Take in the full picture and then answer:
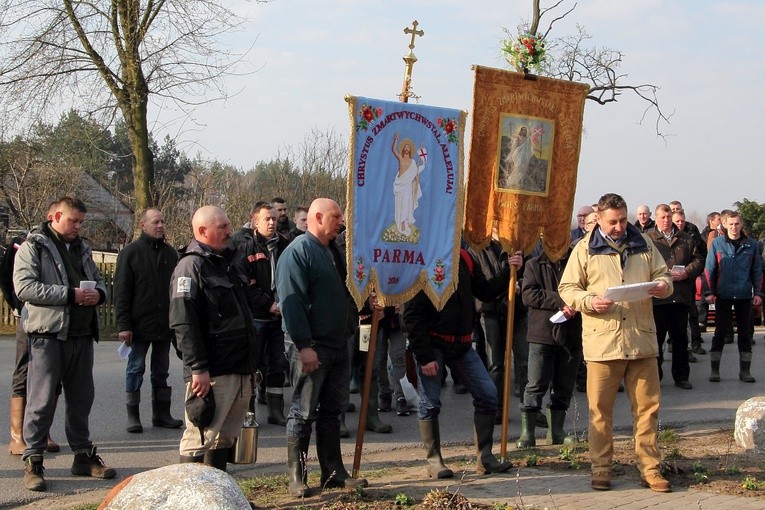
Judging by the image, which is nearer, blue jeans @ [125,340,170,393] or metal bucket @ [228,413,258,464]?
metal bucket @ [228,413,258,464]

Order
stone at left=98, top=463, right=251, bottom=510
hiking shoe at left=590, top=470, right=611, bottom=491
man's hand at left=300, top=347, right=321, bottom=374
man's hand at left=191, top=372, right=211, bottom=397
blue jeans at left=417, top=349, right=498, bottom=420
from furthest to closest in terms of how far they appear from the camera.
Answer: blue jeans at left=417, top=349, right=498, bottom=420 < hiking shoe at left=590, top=470, right=611, bottom=491 < man's hand at left=300, top=347, right=321, bottom=374 < man's hand at left=191, top=372, right=211, bottom=397 < stone at left=98, top=463, right=251, bottom=510

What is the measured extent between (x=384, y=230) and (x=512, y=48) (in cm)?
204

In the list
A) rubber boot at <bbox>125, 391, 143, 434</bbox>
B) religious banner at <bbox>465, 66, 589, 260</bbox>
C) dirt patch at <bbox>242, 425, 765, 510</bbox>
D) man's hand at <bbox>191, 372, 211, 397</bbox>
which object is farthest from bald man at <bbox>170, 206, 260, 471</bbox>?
rubber boot at <bbox>125, 391, 143, 434</bbox>

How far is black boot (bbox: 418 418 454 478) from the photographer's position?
291 inches

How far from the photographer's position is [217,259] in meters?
6.55

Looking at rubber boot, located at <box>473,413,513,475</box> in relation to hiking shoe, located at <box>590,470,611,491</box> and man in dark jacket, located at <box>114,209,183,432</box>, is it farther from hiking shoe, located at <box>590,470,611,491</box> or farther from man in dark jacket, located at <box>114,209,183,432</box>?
man in dark jacket, located at <box>114,209,183,432</box>

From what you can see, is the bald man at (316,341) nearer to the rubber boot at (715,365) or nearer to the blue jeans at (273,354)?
the blue jeans at (273,354)

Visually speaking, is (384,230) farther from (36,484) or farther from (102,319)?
(102,319)

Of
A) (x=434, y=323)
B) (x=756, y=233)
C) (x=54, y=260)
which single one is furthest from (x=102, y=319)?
(x=756, y=233)

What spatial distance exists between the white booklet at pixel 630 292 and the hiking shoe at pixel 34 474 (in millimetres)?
4434

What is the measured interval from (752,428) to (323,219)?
4.42 m

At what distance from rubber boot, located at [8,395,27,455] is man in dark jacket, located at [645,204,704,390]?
7.49 metres

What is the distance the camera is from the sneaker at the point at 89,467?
304 inches

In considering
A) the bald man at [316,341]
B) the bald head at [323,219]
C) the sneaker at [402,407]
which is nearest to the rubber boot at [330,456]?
the bald man at [316,341]
